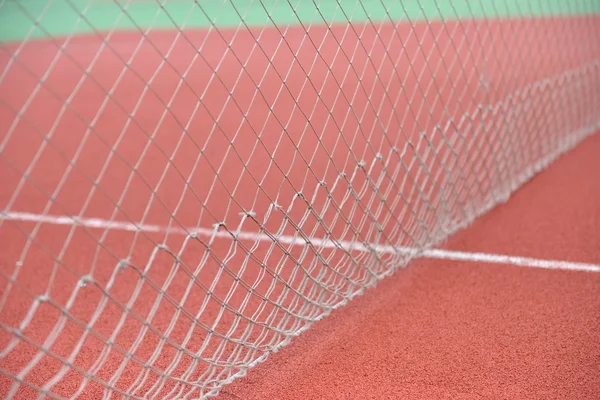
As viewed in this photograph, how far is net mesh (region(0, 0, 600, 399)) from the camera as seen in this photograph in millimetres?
1999

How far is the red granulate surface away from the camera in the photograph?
1996mm

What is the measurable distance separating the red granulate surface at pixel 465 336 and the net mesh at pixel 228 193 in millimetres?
84

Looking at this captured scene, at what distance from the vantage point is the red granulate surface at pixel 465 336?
1996 millimetres

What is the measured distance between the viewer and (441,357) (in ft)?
6.98

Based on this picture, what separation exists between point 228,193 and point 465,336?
82 cm

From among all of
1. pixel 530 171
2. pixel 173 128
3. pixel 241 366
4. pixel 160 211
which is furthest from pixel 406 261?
pixel 173 128

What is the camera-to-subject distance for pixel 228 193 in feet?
6.48

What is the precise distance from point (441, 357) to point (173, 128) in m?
3.38

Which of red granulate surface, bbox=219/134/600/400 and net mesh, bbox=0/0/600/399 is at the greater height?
net mesh, bbox=0/0/600/399

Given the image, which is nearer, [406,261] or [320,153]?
[406,261]

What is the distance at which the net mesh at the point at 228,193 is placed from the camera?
6.56ft

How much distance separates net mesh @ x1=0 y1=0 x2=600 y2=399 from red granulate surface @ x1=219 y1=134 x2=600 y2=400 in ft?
0.27

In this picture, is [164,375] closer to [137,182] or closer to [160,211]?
[160,211]

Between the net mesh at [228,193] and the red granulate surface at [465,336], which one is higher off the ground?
the net mesh at [228,193]
